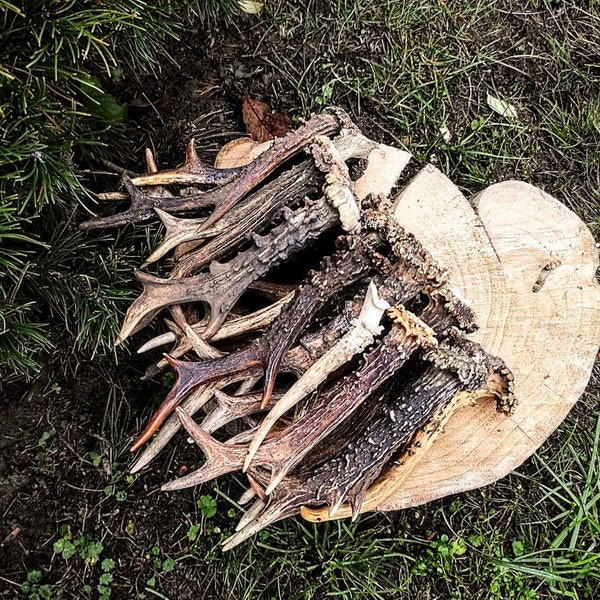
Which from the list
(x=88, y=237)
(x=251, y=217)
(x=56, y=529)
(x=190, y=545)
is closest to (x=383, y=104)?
(x=251, y=217)

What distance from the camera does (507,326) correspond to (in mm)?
2486

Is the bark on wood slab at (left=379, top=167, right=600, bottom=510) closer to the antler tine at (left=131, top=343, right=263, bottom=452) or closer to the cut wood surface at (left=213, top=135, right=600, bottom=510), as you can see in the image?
the cut wood surface at (left=213, top=135, right=600, bottom=510)

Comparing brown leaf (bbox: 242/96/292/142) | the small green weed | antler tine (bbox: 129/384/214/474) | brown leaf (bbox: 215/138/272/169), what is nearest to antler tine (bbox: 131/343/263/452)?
antler tine (bbox: 129/384/214/474)

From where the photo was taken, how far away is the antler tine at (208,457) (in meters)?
2.04

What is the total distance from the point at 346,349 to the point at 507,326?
0.68 metres

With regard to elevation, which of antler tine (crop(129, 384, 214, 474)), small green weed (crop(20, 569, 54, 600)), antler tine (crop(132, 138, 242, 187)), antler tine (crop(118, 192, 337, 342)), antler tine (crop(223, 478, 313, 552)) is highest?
antler tine (crop(132, 138, 242, 187))

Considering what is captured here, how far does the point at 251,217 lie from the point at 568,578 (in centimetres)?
204

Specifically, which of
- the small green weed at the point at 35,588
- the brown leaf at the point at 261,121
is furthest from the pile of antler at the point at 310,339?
the small green weed at the point at 35,588

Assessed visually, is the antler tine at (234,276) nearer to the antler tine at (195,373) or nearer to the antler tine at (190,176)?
the antler tine at (195,373)

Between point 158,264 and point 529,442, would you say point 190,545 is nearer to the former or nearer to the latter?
point 158,264

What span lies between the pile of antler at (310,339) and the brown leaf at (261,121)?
0.72 meters

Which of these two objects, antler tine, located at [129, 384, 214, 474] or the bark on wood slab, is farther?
the bark on wood slab

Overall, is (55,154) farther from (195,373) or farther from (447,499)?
(447,499)

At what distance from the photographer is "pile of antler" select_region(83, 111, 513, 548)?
7.10ft
